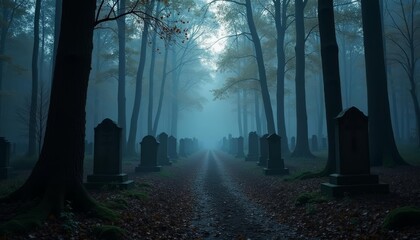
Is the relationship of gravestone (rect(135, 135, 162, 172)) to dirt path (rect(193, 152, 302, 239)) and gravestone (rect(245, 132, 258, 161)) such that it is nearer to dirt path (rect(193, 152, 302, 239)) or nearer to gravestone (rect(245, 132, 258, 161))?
dirt path (rect(193, 152, 302, 239))

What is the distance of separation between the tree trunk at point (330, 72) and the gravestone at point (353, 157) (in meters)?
1.96

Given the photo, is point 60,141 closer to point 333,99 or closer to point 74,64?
point 74,64

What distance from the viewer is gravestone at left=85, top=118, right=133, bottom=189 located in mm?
10703

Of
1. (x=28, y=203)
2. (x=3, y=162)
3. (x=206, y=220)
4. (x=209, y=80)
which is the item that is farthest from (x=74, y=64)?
(x=209, y=80)

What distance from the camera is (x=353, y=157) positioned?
8.83 metres

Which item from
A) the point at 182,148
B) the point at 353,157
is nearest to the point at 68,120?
the point at 353,157

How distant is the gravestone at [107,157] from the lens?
1070 centimetres

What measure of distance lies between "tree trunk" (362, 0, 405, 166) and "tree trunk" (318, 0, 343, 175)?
296 cm

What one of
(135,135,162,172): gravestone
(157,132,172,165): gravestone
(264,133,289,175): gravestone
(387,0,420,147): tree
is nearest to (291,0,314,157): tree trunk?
(264,133,289,175): gravestone

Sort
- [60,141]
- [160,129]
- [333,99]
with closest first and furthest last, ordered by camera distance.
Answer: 1. [60,141]
2. [333,99]
3. [160,129]

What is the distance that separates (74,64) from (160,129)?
180ft

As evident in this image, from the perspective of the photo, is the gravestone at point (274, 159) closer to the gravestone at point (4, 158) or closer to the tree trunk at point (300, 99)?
the tree trunk at point (300, 99)

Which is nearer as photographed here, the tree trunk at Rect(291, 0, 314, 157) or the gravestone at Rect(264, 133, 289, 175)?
the gravestone at Rect(264, 133, 289, 175)

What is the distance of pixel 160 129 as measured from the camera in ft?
201
